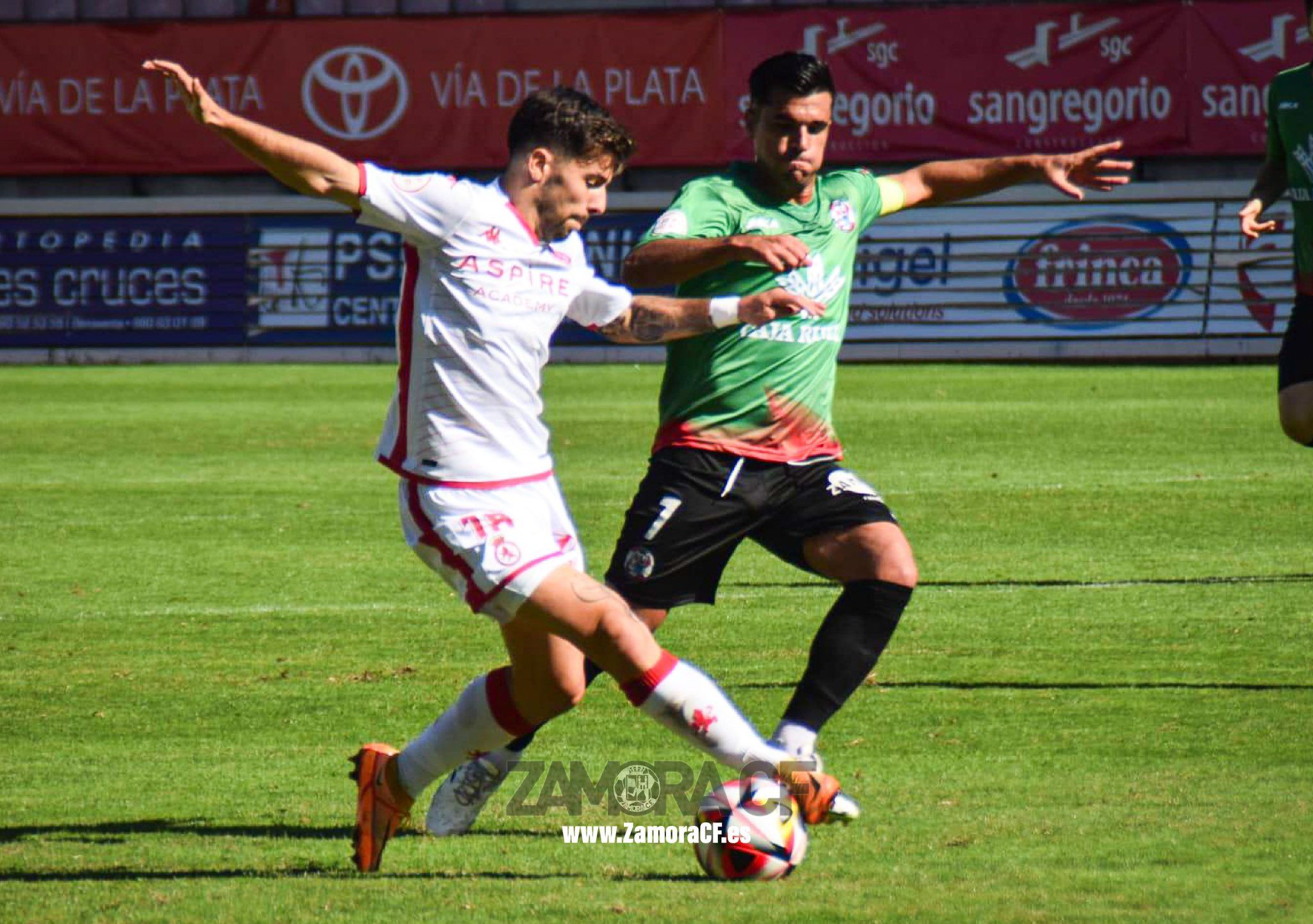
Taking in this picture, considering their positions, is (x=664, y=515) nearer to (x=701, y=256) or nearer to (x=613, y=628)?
(x=701, y=256)

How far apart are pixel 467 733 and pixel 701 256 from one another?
4.65 feet

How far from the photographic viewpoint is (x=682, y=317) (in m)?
5.08

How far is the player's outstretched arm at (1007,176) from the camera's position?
237 inches

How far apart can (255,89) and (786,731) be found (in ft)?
82.7

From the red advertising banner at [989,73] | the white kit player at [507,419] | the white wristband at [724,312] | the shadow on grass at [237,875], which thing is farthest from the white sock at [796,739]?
the red advertising banner at [989,73]

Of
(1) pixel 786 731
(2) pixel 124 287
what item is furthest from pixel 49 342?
(1) pixel 786 731

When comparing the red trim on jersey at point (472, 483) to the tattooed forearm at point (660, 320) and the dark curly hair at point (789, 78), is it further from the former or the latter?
the dark curly hair at point (789, 78)

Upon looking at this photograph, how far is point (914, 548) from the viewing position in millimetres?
10297

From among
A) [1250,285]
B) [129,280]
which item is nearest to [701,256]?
[1250,285]

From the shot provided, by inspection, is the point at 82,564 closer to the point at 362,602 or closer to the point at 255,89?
the point at 362,602

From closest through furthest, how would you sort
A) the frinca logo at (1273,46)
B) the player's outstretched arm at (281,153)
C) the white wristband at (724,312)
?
the player's outstretched arm at (281,153) < the white wristband at (724,312) < the frinca logo at (1273,46)

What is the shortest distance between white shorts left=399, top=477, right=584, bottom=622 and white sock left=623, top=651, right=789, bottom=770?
31 centimetres

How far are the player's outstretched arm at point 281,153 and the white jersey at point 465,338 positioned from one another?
130 millimetres

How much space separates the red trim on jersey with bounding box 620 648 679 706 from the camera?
455cm
